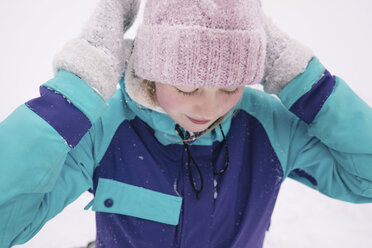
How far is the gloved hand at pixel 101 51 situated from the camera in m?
0.67

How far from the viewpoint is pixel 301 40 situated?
253 cm

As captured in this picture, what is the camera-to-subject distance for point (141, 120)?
837mm

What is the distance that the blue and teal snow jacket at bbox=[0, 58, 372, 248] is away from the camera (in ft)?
2.29

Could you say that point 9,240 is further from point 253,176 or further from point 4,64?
point 4,64

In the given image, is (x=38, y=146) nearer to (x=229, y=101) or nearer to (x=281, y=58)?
(x=229, y=101)

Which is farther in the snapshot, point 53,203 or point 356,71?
point 356,71

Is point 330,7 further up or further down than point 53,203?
further up

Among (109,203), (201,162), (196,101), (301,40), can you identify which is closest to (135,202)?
(109,203)

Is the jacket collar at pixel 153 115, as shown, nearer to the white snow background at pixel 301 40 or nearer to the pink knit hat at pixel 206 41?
the pink knit hat at pixel 206 41

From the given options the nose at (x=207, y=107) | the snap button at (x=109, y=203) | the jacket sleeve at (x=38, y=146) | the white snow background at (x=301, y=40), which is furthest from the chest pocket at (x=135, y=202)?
the white snow background at (x=301, y=40)

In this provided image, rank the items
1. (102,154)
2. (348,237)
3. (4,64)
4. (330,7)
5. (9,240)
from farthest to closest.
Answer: (330,7) < (4,64) < (348,237) < (102,154) < (9,240)

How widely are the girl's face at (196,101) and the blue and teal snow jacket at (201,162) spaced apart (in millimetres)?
66

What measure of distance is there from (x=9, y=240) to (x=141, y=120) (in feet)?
1.24

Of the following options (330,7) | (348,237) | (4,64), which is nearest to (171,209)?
(348,237)
